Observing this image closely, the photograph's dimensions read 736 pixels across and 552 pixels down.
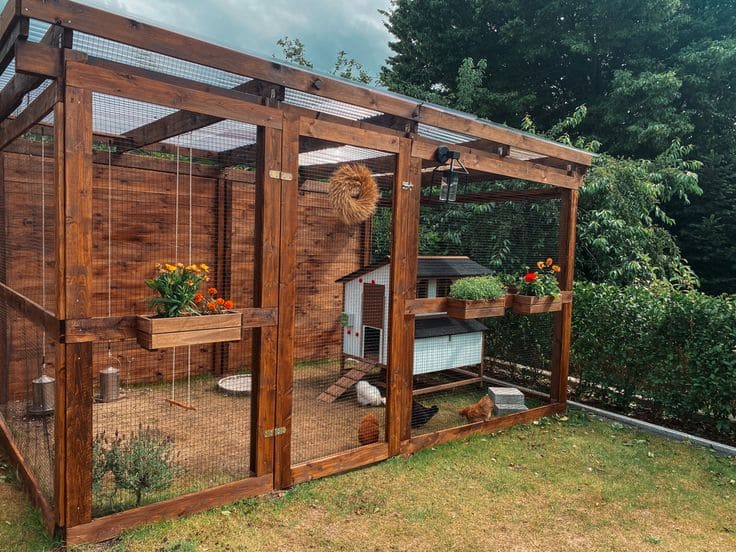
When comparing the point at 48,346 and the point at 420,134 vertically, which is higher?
the point at 420,134

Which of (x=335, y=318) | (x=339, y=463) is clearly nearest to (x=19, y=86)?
(x=339, y=463)

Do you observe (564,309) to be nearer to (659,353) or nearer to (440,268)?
(659,353)

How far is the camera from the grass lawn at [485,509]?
278cm

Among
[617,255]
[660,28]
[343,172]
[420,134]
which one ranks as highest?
[660,28]

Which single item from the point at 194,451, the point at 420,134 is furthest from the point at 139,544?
the point at 420,134

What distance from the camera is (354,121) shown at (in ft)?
12.1

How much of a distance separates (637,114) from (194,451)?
10.5m

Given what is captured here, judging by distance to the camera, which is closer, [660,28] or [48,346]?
[48,346]

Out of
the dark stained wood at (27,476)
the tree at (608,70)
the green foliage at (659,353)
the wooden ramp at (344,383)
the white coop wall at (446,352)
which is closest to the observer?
the dark stained wood at (27,476)

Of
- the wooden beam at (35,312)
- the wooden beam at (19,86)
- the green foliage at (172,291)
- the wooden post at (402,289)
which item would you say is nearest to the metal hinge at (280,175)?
the green foliage at (172,291)

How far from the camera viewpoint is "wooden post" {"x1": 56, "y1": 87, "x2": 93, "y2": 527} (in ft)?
7.91

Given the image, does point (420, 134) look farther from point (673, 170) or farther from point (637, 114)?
point (637, 114)

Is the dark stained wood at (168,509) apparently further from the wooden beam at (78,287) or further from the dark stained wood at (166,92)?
the dark stained wood at (166,92)

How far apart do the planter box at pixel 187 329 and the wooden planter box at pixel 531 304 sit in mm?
2642
